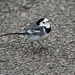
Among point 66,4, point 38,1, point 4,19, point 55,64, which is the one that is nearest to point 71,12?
point 66,4

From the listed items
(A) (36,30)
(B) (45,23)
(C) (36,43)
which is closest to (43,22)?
(B) (45,23)

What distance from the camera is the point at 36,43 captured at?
23.4ft

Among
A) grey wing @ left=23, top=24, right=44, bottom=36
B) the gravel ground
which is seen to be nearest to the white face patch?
grey wing @ left=23, top=24, right=44, bottom=36

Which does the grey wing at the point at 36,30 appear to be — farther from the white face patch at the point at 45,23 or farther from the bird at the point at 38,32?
the white face patch at the point at 45,23

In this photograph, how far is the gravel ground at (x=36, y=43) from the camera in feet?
19.5

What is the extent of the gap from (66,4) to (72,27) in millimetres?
1738

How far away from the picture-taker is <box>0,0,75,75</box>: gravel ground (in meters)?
5.96

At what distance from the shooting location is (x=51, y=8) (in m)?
9.18

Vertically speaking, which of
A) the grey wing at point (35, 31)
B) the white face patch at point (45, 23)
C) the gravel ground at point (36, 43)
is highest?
the white face patch at point (45, 23)

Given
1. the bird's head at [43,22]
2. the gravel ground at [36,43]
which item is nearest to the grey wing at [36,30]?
the bird's head at [43,22]

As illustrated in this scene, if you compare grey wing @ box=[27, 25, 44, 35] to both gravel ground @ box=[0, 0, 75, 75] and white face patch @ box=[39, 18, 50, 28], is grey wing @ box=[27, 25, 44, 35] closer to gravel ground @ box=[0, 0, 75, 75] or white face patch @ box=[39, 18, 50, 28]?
white face patch @ box=[39, 18, 50, 28]

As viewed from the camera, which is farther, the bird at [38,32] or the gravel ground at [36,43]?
the bird at [38,32]

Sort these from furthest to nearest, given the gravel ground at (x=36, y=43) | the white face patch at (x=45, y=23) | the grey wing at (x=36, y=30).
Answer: the white face patch at (x=45, y=23)
the grey wing at (x=36, y=30)
the gravel ground at (x=36, y=43)

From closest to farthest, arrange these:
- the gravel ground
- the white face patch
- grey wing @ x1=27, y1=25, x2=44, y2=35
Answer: the gravel ground, grey wing @ x1=27, y1=25, x2=44, y2=35, the white face patch
